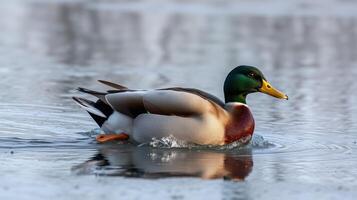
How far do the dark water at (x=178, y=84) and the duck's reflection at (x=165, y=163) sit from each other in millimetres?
15

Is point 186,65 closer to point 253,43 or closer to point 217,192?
point 253,43

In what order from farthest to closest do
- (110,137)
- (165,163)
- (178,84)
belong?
(178,84), (110,137), (165,163)

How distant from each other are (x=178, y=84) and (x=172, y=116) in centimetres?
419

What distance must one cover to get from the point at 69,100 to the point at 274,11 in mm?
11358

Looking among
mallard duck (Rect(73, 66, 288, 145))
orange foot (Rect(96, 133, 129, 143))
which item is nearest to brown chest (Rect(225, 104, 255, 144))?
mallard duck (Rect(73, 66, 288, 145))

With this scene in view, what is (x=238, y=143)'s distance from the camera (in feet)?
30.3

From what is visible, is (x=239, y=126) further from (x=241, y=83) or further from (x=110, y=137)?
(x=110, y=137)

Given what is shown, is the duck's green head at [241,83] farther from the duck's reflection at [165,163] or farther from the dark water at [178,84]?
the duck's reflection at [165,163]

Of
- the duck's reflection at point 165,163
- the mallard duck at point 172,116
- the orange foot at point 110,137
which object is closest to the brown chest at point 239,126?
the mallard duck at point 172,116

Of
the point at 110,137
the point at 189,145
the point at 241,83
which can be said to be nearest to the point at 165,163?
the point at 189,145

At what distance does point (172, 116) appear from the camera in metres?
9.10

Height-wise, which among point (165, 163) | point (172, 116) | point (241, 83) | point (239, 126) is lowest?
point (165, 163)

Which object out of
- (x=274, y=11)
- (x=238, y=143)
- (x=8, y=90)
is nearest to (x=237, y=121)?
(x=238, y=143)

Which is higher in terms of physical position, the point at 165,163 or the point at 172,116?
the point at 172,116
